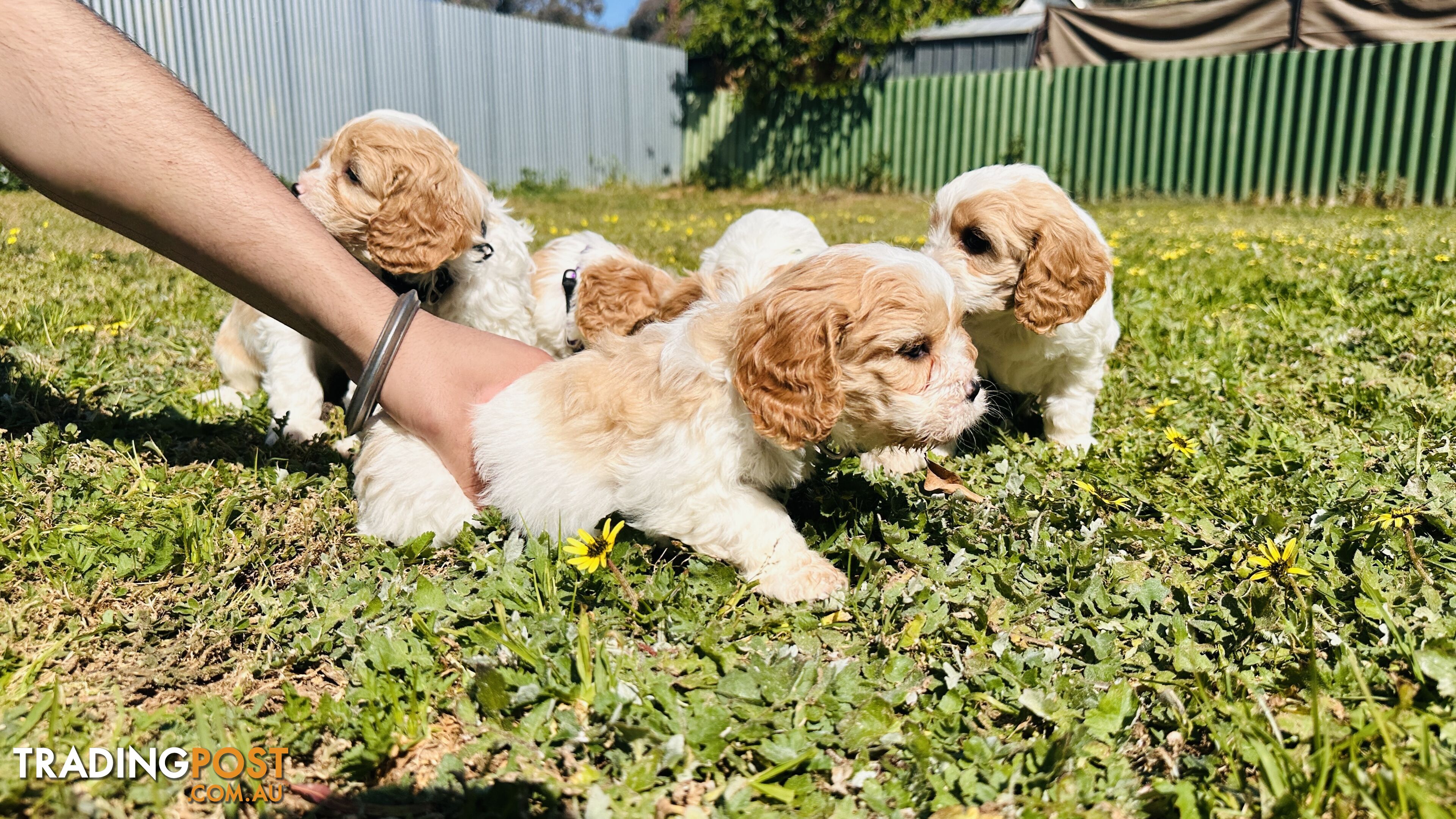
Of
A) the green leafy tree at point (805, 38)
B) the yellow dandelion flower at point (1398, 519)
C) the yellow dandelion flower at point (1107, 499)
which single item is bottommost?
the yellow dandelion flower at point (1107, 499)

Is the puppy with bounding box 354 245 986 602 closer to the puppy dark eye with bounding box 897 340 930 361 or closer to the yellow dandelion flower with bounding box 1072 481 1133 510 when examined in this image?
the puppy dark eye with bounding box 897 340 930 361

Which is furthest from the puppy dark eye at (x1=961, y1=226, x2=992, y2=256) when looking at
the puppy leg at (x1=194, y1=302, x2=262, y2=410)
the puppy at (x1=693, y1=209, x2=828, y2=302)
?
the puppy leg at (x1=194, y1=302, x2=262, y2=410)

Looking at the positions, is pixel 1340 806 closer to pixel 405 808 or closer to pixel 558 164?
pixel 405 808

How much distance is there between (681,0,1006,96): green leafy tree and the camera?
725 inches

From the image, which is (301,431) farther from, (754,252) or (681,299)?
(754,252)

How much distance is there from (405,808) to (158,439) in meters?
2.34

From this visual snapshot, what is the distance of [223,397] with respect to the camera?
13.5ft

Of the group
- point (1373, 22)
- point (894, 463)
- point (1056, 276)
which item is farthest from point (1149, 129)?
point (894, 463)

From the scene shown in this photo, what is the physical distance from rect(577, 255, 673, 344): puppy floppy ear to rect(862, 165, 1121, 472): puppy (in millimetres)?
1225

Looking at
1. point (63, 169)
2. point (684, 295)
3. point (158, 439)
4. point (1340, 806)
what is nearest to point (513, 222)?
point (684, 295)

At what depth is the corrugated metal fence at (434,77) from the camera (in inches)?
545

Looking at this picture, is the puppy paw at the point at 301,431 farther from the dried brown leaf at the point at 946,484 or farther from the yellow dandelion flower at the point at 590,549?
the dried brown leaf at the point at 946,484

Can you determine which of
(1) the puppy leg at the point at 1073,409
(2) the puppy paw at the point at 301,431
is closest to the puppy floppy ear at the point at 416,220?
(2) the puppy paw at the point at 301,431

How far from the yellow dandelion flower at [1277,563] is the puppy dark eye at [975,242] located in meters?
1.75
